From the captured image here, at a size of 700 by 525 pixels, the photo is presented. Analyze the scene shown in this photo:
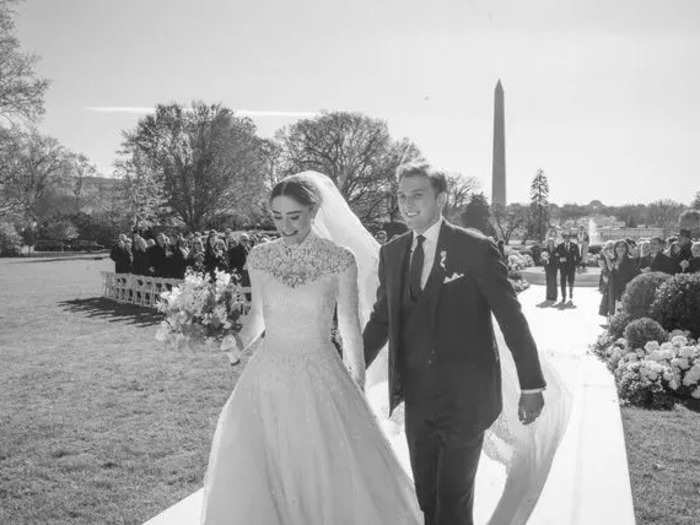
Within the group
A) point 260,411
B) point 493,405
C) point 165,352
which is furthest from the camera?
point 165,352

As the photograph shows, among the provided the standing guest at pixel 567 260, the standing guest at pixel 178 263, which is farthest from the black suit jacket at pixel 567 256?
the standing guest at pixel 178 263

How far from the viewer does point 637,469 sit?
562 centimetres

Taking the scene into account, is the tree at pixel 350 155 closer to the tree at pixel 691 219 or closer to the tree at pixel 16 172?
the tree at pixel 16 172

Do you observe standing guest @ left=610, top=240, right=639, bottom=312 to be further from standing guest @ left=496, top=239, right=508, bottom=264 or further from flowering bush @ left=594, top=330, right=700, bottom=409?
flowering bush @ left=594, top=330, right=700, bottom=409

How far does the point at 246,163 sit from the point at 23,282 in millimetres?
24815

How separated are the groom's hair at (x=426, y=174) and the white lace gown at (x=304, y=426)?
2.23ft

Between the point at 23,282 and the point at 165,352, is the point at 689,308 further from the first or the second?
the point at 23,282

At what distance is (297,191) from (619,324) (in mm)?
8653

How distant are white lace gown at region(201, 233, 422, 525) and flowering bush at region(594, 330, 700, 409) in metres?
5.21

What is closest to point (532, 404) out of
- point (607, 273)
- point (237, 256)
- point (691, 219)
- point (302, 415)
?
point (302, 415)

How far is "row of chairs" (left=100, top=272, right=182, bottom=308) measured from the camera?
17636 millimetres

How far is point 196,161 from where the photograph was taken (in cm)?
4803

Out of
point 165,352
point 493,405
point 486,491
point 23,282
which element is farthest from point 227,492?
point 23,282

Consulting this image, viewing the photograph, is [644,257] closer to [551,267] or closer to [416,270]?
[551,267]
